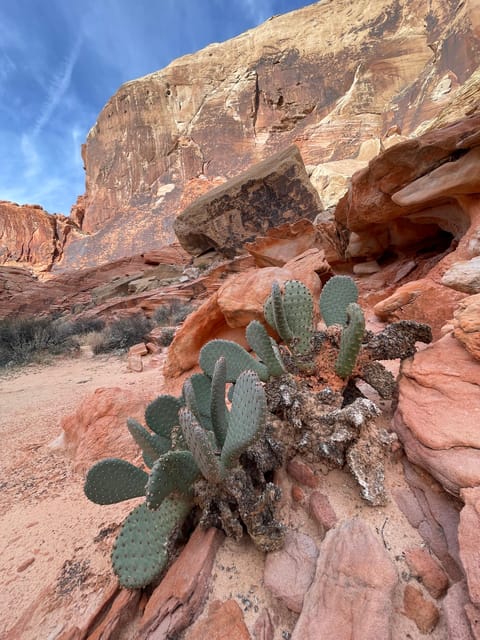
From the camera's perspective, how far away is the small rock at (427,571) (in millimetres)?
770

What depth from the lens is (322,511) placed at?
1.04m

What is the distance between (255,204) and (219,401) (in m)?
11.4

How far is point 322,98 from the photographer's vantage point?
2575cm

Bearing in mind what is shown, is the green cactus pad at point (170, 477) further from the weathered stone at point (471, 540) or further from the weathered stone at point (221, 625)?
the weathered stone at point (471, 540)

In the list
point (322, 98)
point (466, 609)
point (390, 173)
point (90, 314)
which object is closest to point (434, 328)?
point (390, 173)

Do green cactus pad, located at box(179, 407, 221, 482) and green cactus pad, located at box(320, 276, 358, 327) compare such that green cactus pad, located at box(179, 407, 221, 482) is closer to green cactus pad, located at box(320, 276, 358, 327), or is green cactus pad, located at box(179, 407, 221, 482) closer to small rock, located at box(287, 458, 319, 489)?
small rock, located at box(287, 458, 319, 489)

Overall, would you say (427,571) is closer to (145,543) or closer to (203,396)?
(145,543)

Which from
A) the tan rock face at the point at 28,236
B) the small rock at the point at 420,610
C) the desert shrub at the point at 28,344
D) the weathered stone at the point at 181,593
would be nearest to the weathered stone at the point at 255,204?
the desert shrub at the point at 28,344

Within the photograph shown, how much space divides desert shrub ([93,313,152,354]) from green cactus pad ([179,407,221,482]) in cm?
654

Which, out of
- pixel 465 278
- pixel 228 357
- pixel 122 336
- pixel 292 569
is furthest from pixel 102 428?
pixel 122 336

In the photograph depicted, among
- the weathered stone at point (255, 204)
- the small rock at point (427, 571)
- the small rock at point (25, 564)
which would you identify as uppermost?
the weathered stone at point (255, 204)

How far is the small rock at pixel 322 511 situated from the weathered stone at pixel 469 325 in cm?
88

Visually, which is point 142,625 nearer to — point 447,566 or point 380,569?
point 380,569

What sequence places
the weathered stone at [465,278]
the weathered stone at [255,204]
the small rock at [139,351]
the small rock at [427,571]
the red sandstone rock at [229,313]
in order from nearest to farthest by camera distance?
the small rock at [427,571], the weathered stone at [465,278], the red sandstone rock at [229,313], the small rock at [139,351], the weathered stone at [255,204]
